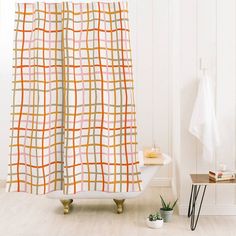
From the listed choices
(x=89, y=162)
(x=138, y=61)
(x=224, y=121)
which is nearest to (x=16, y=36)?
(x=89, y=162)

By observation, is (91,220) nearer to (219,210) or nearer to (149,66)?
(219,210)

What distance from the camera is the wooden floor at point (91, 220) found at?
338 cm

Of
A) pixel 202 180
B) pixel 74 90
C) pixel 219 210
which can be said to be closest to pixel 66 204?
pixel 202 180

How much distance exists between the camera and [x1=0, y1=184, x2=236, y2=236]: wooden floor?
338 centimetres

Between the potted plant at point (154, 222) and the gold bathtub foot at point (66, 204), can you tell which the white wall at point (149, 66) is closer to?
the gold bathtub foot at point (66, 204)

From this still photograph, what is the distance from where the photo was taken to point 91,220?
3.70 metres

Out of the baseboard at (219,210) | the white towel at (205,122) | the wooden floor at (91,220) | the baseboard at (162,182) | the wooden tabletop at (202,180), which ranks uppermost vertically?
the white towel at (205,122)

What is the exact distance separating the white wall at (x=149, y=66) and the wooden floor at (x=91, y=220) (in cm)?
88

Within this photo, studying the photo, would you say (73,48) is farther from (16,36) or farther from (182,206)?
(182,206)

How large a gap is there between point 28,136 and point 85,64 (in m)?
0.44

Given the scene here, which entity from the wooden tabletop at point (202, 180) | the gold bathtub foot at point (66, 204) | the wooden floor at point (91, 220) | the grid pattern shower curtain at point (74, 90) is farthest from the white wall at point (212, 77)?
the grid pattern shower curtain at point (74, 90)

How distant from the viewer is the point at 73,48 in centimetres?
197

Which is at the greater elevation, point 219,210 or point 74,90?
point 74,90

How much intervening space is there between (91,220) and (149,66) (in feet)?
6.72
